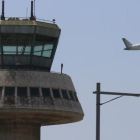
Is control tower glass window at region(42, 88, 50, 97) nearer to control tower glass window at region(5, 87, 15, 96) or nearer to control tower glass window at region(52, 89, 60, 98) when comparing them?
control tower glass window at region(52, 89, 60, 98)

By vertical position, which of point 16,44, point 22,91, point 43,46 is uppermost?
point 16,44

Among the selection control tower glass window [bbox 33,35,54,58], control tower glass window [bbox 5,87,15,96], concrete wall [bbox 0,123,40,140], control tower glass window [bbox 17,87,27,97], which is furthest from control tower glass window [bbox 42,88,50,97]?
control tower glass window [bbox 33,35,54,58]

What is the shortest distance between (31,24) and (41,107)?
10.4 meters

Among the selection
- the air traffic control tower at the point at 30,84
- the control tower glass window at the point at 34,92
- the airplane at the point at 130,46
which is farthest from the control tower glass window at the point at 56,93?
the airplane at the point at 130,46

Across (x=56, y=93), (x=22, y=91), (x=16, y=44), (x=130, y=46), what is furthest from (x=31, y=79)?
(x=130, y=46)

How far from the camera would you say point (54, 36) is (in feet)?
278

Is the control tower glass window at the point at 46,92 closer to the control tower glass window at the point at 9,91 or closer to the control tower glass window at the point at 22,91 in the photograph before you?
the control tower glass window at the point at 22,91

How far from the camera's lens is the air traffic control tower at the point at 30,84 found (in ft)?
260

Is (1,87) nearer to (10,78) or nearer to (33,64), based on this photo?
(10,78)

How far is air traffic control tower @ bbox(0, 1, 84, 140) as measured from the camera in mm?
79125

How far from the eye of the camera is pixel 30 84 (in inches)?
3147

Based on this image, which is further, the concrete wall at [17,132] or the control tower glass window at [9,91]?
the concrete wall at [17,132]

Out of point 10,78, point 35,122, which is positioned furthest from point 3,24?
point 35,122

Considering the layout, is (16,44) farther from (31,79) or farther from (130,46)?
(130,46)
